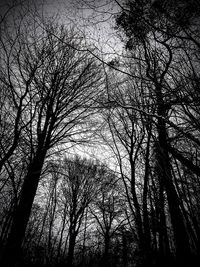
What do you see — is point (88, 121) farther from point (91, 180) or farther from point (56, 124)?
point (91, 180)

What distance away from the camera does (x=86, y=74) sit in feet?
16.6

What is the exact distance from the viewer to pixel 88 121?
5438mm

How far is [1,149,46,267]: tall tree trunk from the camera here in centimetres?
295

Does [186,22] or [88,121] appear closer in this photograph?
[186,22]

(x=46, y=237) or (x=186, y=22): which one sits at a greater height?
(x=186, y=22)

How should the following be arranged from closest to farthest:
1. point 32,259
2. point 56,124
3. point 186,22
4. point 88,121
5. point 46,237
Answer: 1. point 186,22
2. point 56,124
3. point 88,121
4. point 32,259
5. point 46,237

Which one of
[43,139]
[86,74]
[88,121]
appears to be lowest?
[43,139]

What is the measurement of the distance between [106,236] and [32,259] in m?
6.19

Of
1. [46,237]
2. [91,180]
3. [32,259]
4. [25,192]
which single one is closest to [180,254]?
[25,192]

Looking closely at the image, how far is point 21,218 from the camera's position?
10.9 ft

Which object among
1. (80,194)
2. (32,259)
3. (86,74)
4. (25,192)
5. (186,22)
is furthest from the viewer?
(80,194)

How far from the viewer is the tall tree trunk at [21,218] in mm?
2951

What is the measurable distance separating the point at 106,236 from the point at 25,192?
12825mm

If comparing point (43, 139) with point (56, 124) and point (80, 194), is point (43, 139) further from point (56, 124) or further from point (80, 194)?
point (80, 194)
